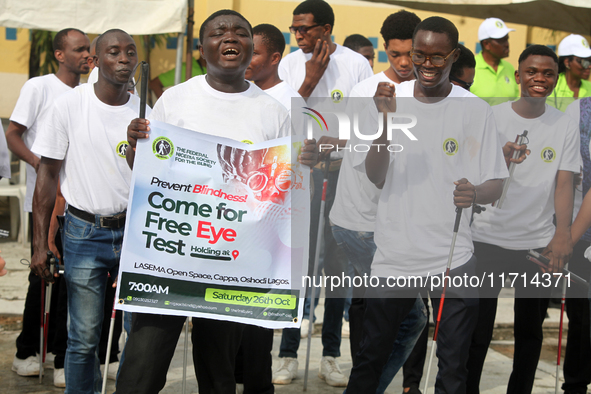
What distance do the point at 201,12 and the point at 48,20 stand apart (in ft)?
10.00

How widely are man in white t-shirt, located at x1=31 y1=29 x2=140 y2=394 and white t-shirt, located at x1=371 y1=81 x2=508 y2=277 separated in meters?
1.62

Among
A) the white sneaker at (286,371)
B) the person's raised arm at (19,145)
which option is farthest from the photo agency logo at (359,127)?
the person's raised arm at (19,145)

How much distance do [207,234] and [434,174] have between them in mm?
1371

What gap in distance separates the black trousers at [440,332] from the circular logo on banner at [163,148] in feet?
4.66

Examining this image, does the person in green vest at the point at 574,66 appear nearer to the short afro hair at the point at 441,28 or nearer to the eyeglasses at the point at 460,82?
the eyeglasses at the point at 460,82

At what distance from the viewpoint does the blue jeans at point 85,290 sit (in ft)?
13.5

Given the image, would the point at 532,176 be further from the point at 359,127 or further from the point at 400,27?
the point at 400,27

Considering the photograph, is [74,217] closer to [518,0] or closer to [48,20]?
[48,20]

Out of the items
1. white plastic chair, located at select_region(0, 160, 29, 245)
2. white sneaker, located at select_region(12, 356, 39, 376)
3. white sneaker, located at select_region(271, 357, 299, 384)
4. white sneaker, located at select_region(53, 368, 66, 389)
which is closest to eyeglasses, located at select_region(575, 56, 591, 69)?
white sneaker, located at select_region(271, 357, 299, 384)

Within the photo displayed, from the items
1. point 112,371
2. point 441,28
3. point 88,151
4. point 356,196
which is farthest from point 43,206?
point 441,28

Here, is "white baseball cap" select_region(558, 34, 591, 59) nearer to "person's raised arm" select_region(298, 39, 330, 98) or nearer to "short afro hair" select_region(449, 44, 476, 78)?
"short afro hair" select_region(449, 44, 476, 78)

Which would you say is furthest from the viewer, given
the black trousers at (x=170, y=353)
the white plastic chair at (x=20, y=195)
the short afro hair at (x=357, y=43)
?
the white plastic chair at (x=20, y=195)

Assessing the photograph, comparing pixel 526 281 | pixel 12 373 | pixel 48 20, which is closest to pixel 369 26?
pixel 48 20

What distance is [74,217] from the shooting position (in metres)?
4.23
